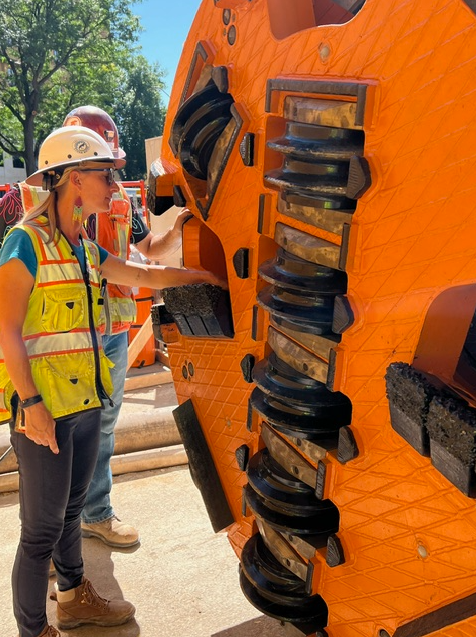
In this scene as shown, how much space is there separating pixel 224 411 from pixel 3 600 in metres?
1.53

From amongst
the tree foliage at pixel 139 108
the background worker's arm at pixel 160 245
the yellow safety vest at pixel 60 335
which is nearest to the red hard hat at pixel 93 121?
the background worker's arm at pixel 160 245

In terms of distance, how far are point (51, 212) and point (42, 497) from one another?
0.98 metres

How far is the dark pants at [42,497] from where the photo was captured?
2184mm

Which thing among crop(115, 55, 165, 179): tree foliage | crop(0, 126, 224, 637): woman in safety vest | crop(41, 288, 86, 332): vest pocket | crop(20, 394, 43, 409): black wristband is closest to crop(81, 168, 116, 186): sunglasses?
crop(0, 126, 224, 637): woman in safety vest

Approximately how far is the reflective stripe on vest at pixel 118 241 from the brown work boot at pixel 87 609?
1133 mm

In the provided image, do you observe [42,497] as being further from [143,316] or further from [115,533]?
[143,316]

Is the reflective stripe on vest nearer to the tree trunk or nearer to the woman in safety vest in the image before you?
the woman in safety vest

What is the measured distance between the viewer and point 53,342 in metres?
2.17

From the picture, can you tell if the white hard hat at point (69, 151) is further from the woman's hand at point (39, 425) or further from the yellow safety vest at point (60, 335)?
the woman's hand at point (39, 425)

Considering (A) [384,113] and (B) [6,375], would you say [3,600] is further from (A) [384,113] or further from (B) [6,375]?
(A) [384,113]

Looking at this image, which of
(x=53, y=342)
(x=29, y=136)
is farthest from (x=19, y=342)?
(x=29, y=136)

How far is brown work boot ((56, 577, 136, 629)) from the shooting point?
8.38 ft

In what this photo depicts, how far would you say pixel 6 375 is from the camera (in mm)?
2205

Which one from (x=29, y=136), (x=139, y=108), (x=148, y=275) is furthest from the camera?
(x=139, y=108)
